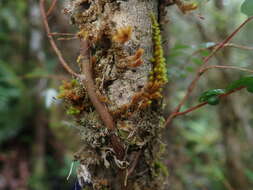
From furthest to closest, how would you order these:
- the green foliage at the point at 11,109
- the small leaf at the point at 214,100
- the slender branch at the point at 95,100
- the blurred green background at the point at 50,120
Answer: the green foliage at the point at 11,109 < the blurred green background at the point at 50,120 < the small leaf at the point at 214,100 < the slender branch at the point at 95,100

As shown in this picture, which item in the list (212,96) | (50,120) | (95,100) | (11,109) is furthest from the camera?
(11,109)

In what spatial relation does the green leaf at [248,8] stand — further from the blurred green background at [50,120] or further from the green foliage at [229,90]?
the blurred green background at [50,120]

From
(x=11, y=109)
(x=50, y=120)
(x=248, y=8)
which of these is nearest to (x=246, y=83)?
(x=248, y=8)

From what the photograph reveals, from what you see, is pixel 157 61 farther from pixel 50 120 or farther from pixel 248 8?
Answer: pixel 50 120

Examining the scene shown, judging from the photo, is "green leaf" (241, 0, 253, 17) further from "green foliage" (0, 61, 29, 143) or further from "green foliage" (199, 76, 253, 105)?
"green foliage" (0, 61, 29, 143)

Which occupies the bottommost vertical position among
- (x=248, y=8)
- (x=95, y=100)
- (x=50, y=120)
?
(x=50, y=120)

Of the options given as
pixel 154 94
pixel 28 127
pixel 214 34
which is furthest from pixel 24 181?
pixel 154 94

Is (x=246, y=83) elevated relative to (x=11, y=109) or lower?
elevated

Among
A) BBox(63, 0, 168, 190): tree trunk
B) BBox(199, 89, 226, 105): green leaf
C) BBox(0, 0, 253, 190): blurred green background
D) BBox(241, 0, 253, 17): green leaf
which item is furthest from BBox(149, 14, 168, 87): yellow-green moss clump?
BBox(0, 0, 253, 190): blurred green background

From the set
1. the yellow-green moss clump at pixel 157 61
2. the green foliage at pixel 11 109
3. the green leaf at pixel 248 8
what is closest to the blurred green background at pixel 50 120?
the green foliage at pixel 11 109
